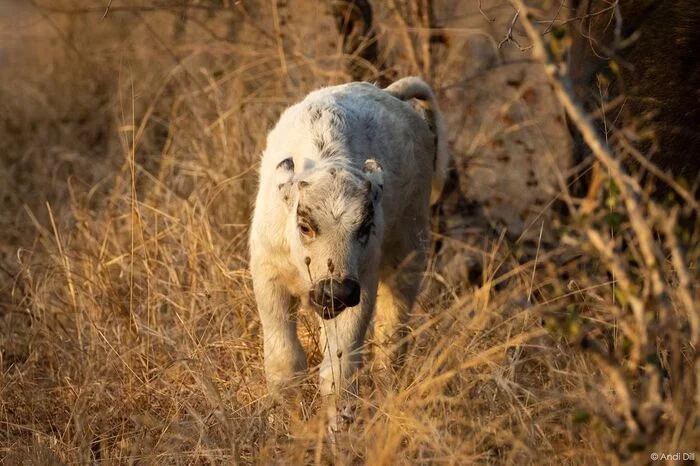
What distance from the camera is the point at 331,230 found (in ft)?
17.3

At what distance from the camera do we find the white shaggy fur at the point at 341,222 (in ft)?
17.3

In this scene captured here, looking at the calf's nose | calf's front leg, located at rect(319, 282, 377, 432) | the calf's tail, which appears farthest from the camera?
the calf's tail

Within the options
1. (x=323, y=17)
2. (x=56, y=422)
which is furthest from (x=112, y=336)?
(x=323, y=17)

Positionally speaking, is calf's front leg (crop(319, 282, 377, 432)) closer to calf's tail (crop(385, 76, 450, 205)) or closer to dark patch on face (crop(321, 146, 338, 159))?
dark patch on face (crop(321, 146, 338, 159))

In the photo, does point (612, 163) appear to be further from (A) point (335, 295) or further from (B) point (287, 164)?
(B) point (287, 164)

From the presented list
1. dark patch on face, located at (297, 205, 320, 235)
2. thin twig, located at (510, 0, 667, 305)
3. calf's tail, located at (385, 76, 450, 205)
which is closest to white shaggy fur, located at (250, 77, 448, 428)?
dark patch on face, located at (297, 205, 320, 235)

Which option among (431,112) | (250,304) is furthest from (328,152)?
(431,112)

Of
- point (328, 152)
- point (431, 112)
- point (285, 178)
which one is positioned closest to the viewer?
point (285, 178)

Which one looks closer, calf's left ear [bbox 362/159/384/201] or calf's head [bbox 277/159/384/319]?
calf's head [bbox 277/159/384/319]

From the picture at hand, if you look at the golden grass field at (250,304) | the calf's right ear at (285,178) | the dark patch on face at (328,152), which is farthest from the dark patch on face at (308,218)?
the golden grass field at (250,304)

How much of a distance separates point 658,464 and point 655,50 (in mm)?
3016

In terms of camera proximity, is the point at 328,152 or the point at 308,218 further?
the point at 328,152

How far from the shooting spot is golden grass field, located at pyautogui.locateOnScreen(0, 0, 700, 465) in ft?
14.0

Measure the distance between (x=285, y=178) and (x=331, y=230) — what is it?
1.46ft
